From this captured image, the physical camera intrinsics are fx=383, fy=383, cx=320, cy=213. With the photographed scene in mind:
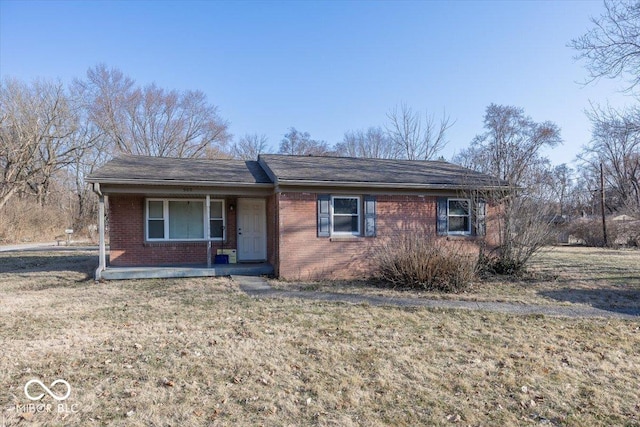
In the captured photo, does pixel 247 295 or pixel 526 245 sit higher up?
pixel 526 245

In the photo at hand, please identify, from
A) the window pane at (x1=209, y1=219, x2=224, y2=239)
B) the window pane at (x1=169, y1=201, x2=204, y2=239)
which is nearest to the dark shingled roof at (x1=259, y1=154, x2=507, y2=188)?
the window pane at (x1=209, y1=219, x2=224, y2=239)

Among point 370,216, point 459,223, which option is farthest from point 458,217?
point 370,216

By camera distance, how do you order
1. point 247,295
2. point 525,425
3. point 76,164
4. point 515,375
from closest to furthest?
point 525,425
point 515,375
point 247,295
point 76,164

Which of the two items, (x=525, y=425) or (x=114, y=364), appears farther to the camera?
(x=114, y=364)

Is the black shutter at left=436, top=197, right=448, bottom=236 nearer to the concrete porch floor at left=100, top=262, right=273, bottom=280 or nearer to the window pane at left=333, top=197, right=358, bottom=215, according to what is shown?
the window pane at left=333, top=197, right=358, bottom=215

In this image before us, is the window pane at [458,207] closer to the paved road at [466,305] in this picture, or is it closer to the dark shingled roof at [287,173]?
the dark shingled roof at [287,173]

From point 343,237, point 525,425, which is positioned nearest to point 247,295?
point 343,237

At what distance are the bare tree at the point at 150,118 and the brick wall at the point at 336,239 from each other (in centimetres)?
2972

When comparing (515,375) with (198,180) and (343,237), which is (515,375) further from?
(198,180)

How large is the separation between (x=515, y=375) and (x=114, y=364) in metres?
4.75

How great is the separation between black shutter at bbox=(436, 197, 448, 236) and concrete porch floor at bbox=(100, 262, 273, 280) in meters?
5.42

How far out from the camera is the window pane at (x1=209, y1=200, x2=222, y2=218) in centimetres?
1279

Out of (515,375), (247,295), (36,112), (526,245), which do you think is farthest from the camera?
(36,112)

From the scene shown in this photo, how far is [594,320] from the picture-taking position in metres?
6.77
